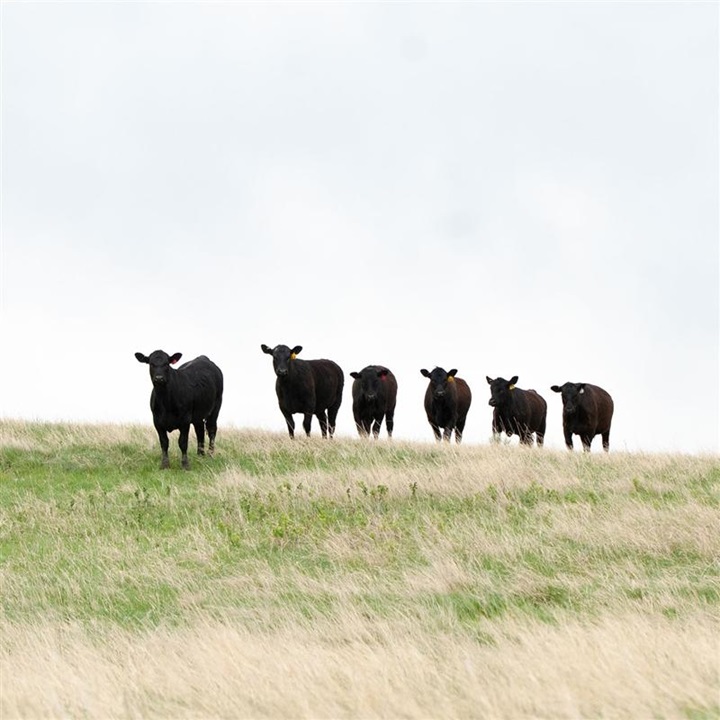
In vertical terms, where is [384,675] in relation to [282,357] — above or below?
below

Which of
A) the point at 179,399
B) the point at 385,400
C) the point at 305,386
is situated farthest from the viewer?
the point at 385,400

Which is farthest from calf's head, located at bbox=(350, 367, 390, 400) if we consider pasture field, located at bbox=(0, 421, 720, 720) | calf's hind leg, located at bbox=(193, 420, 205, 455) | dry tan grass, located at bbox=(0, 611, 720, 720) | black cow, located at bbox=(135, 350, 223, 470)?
dry tan grass, located at bbox=(0, 611, 720, 720)

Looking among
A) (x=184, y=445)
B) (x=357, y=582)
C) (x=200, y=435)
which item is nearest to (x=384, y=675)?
(x=357, y=582)

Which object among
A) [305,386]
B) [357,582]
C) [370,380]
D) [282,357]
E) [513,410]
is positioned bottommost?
[357,582]

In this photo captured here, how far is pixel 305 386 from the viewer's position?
81.8 ft

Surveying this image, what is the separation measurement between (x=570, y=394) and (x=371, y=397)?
4844 mm

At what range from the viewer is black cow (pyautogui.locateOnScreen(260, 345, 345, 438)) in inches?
955

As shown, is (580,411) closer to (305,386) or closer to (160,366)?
(305,386)

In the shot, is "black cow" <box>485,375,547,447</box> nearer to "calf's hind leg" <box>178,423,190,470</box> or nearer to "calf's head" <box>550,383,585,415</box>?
"calf's head" <box>550,383,585,415</box>

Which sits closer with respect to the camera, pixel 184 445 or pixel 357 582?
pixel 357 582

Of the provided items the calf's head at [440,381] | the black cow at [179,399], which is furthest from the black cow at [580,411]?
the black cow at [179,399]

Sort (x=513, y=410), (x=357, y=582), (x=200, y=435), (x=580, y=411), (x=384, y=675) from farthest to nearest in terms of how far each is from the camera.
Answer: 1. (x=513, y=410)
2. (x=580, y=411)
3. (x=200, y=435)
4. (x=357, y=582)
5. (x=384, y=675)

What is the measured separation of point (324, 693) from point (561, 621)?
2819 mm

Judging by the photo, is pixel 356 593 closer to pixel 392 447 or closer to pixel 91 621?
pixel 91 621
